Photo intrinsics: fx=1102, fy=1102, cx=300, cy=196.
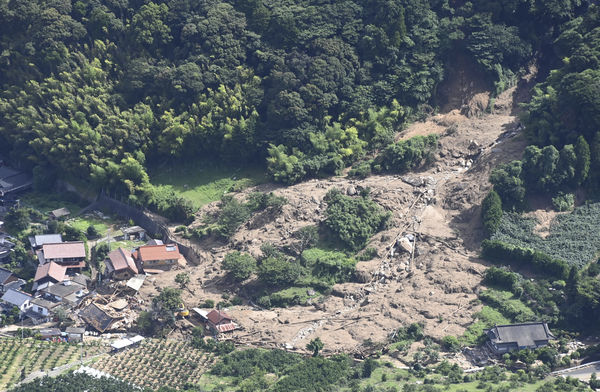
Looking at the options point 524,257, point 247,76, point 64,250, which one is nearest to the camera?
point 524,257

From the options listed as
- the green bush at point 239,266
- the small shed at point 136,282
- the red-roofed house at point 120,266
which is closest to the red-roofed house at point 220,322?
the green bush at point 239,266

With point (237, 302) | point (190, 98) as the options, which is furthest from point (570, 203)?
point (190, 98)

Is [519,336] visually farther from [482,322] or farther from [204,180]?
[204,180]

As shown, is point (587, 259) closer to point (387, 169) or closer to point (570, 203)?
point (570, 203)

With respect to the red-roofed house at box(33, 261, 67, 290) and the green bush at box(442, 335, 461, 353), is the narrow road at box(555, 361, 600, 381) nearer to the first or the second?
the green bush at box(442, 335, 461, 353)

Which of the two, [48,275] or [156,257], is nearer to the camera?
[48,275]

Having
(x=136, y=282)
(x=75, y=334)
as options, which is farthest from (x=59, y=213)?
(x=75, y=334)
